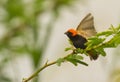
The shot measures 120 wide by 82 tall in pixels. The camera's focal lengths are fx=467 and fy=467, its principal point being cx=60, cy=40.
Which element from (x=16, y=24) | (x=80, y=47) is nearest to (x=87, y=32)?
(x=80, y=47)

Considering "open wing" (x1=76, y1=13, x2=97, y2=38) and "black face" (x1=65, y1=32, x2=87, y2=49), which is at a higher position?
"open wing" (x1=76, y1=13, x2=97, y2=38)

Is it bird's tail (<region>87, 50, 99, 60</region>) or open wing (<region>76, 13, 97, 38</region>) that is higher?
open wing (<region>76, 13, 97, 38</region>)

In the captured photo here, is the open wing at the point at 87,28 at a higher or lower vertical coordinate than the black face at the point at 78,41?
higher

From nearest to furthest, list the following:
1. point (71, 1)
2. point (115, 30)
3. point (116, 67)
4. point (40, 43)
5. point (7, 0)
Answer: point (115, 30) → point (116, 67) → point (40, 43) → point (7, 0) → point (71, 1)

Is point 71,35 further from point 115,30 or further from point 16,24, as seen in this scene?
point 16,24

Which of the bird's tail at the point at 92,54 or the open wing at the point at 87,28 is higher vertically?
the open wing at the point at 87,28
